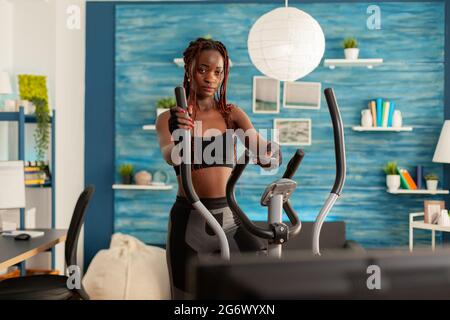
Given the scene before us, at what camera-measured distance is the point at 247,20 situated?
4.30 metres

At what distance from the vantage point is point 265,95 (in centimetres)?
434

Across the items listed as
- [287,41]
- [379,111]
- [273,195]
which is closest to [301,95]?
[379,111]

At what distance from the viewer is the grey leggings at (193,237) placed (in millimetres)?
1328

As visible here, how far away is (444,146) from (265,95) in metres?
1.38

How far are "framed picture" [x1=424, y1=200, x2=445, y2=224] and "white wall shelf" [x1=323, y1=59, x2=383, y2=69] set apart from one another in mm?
1085

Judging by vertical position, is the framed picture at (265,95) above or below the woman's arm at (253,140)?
above

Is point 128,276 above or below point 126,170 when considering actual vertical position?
below

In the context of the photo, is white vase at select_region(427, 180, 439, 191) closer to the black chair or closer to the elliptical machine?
the black chair

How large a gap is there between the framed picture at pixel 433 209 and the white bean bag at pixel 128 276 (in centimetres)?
188

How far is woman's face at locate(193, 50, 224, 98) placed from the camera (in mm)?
1270

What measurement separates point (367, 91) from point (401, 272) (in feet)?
13.3

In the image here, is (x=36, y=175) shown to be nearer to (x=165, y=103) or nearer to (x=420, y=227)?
(x=165, y=103)

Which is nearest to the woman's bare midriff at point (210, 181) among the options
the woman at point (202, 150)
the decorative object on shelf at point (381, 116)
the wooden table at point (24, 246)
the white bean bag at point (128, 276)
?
the woman at point (202, 150)

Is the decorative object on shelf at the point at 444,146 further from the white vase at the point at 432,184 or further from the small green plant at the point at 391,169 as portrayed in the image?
the small green plant at the point at 391,169
